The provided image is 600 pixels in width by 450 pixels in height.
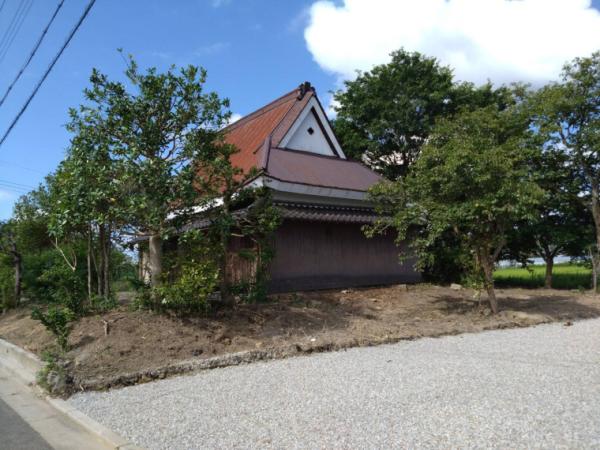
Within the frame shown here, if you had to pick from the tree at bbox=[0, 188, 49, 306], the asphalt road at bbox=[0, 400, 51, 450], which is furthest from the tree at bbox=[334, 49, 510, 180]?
the asphalt road at bbox=[0, 400, 51, 450]

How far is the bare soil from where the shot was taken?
23.0 ft

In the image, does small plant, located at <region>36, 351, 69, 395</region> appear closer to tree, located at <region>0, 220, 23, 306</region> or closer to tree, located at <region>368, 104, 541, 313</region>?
tree, located at <region>368, 104, 541, 313</region>

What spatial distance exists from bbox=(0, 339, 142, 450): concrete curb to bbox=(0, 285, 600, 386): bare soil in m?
0.26

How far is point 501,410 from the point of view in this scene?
14.8 ft

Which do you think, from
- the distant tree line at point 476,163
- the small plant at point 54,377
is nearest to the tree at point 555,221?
the distant tree line at point 476,163

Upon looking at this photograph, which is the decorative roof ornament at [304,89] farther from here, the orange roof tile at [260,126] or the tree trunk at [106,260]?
the tree trunk at [106,260]

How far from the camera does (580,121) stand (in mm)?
15438

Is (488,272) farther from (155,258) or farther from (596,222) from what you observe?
(596,222)

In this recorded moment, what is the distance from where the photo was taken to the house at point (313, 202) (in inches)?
511

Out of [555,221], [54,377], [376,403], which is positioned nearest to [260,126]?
[555,221]

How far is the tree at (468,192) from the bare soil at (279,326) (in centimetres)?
148

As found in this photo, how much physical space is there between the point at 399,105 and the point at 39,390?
59.2 ft

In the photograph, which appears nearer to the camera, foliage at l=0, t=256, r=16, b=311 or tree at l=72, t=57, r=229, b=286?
tree at l=72, t=57, r=229, b=286

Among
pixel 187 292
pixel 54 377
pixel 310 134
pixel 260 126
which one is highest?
pixel 260 126
